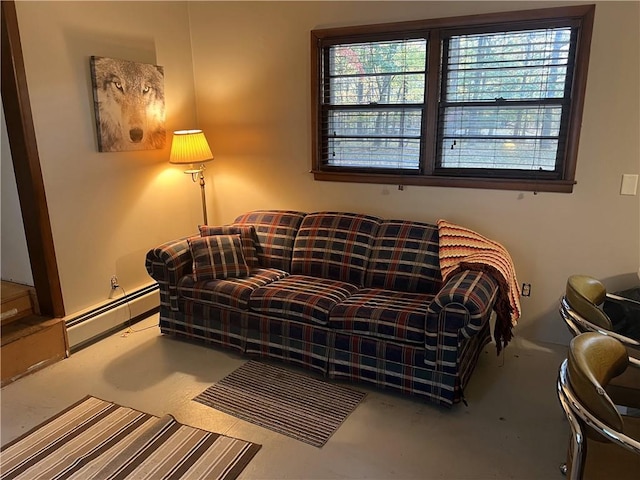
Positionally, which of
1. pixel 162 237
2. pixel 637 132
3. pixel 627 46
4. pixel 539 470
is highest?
pixel 627 46

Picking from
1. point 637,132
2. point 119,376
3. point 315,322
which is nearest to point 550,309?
point 637,132

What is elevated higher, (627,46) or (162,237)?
(627,46)

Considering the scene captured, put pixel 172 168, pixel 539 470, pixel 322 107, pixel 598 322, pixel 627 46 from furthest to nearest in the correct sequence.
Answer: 1. pixel 172 168
2. pixel 322 107
3. pixel 627 46
4. pixel 539 470
5. pixel 598 322

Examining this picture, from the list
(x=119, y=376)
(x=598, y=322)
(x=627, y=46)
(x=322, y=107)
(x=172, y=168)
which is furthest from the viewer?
(x=172, y=168)

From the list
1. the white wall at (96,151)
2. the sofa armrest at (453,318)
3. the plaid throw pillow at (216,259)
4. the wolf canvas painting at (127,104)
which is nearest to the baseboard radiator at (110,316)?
the white wall at (96,151)

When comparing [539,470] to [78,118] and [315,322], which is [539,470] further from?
[78,118]

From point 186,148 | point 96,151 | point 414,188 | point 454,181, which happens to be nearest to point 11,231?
point 96,151

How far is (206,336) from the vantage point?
3.20m

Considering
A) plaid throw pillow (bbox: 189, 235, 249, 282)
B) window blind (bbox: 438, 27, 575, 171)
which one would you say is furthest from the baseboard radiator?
window blind (bbox: 438, 27, 575, 171)

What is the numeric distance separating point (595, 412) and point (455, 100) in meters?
2.39

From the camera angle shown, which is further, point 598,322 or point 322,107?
point 322,107

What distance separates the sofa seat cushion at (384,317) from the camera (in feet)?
8.30

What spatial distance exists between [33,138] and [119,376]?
154 centimetres

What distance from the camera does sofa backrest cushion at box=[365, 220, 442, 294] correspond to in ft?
9.98
